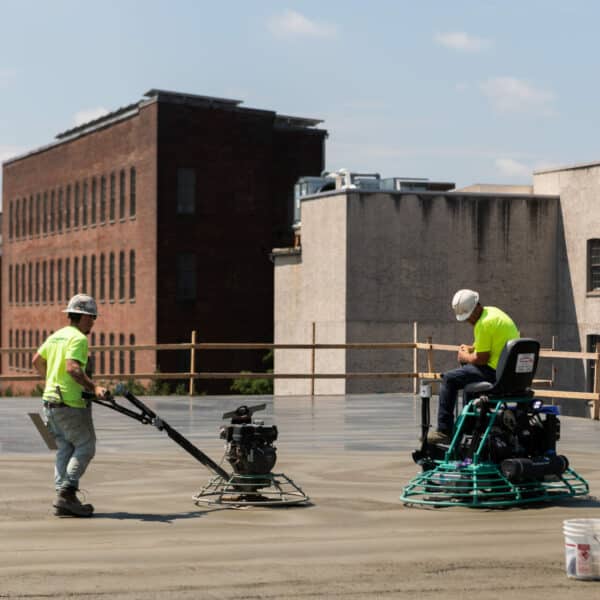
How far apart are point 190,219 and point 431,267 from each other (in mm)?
23388

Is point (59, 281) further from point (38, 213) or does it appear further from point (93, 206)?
point (93, 206)

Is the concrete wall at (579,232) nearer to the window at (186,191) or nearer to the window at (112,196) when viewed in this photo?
the window at (186,191)

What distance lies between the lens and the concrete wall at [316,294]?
46594 millimetres

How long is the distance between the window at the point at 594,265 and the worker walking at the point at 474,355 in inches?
1359

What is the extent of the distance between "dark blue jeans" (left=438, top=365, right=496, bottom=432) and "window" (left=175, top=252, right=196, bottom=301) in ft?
181

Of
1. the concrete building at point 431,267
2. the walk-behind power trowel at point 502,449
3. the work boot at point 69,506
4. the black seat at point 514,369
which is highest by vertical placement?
the concrete building at point 431,267

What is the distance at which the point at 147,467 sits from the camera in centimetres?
1634

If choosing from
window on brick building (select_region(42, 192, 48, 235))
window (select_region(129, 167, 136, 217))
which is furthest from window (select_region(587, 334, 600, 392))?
window on brick building (select_region(42, 192, 48, 235))

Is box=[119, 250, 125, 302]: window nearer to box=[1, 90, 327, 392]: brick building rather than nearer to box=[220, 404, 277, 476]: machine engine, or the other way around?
box=[1, 90, 327, 392]: brick building

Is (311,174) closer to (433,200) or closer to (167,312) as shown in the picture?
(167,312)

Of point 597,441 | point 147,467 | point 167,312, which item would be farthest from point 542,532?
point 167,312

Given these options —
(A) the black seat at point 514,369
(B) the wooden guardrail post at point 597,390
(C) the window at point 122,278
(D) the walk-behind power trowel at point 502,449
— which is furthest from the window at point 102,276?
(A) the black seat at point 514,369

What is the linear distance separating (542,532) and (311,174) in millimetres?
62679

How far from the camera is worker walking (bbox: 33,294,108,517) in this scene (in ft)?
38.2
